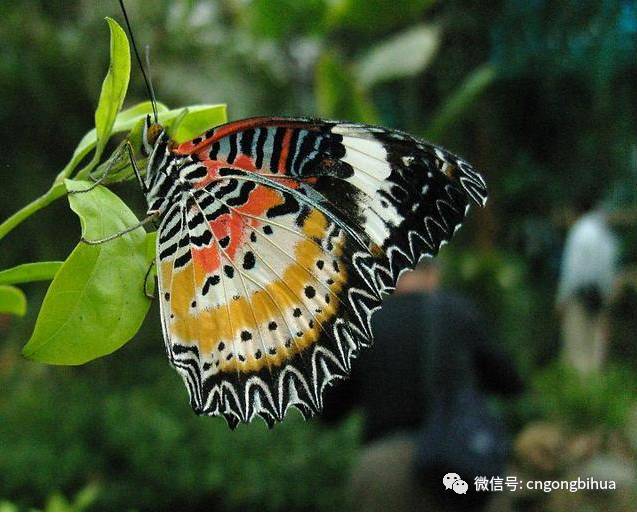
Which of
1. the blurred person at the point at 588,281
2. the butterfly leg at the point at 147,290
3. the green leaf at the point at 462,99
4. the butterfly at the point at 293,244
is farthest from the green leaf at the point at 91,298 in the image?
the blurred person at the point at 588,281

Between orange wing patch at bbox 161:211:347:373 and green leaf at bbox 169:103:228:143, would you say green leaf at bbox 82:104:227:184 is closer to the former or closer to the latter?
green leaf at bbox 169:103:228:143

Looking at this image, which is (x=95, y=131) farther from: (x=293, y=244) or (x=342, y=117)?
(x=342, y=117)

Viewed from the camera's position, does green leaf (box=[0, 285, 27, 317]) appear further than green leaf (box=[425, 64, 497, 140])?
No

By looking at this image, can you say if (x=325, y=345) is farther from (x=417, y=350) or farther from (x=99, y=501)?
(x=99, y=501)

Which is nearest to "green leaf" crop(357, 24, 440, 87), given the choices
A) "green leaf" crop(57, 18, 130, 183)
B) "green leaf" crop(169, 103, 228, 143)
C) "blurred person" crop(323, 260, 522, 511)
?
"blurred person" crop(323, 260, 522, 511)

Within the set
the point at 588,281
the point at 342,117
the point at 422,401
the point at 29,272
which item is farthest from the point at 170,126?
the point at 588,281

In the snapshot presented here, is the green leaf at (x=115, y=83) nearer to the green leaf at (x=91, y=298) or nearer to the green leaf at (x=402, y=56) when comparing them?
the green leaf at (x=91, y=298)
